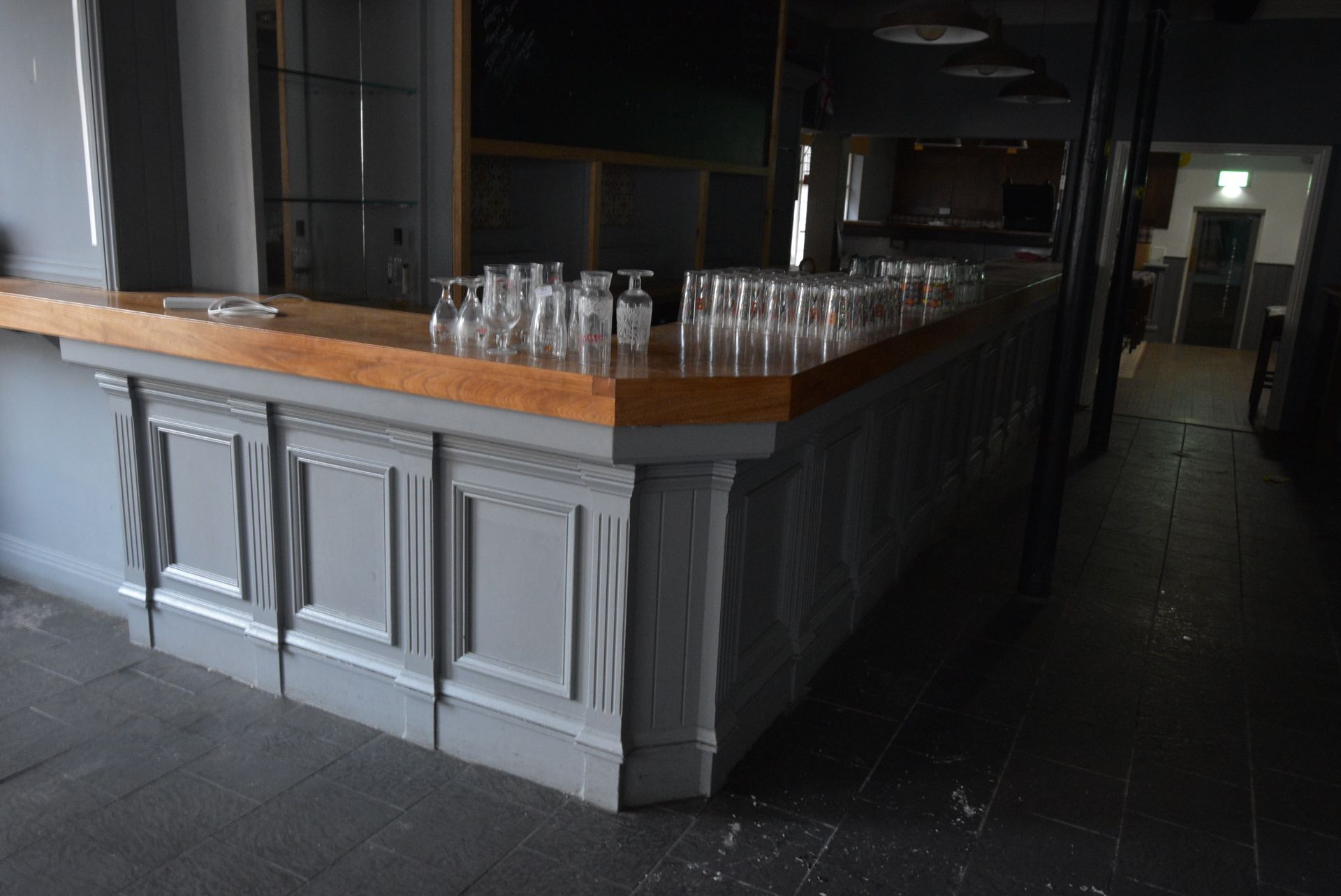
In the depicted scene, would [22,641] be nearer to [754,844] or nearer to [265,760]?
[265,760]

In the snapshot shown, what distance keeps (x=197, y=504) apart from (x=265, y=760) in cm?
88

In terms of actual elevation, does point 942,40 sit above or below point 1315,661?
above

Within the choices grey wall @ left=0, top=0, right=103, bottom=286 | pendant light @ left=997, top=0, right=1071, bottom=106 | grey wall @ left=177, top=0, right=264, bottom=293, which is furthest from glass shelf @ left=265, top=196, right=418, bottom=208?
pendant light @ left=997, top=0, right=1071, bottom=106

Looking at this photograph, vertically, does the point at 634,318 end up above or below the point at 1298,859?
above

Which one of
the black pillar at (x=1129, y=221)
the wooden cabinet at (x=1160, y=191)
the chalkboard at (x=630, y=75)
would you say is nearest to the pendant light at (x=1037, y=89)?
the black pillar at (x=1129, y=221)

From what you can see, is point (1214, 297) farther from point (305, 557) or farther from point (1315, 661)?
point (305, 557)

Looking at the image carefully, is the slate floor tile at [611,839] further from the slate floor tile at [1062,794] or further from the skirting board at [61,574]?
the skirting board at [61,574]

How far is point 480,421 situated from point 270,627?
46.2 inches

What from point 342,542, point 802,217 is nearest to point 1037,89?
point 802,217

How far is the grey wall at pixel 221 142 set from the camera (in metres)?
3.20

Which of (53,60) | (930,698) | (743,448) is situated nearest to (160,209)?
(53,60)

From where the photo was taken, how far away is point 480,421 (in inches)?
98.4

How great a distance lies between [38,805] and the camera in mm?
2588

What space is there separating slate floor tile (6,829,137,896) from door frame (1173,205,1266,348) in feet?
47.7
